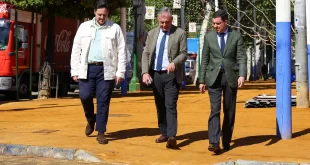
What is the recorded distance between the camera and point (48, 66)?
88.6 feet

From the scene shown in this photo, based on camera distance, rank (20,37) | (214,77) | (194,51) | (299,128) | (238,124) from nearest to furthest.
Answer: (214,77) < (299,128) < (238,124) < (20,37) < (194,51)

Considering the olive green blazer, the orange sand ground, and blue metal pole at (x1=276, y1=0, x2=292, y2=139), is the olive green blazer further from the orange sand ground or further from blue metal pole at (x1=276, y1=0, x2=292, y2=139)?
blue metal pole at (x1=276, y1=0, x2=292, y2=139)

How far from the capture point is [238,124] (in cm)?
1443

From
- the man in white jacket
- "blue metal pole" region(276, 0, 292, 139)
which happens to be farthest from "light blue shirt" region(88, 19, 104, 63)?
"blue metal pole" region(276, 0, 292, 139)

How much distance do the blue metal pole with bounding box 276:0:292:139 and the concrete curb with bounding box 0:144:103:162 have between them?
303 cm

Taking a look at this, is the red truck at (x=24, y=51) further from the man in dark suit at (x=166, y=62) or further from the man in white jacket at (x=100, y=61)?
the man in dark suit at (x=166, y=62)

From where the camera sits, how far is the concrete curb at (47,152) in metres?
10.2

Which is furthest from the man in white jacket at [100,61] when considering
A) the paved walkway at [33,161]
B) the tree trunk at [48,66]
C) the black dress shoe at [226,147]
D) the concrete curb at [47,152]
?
the tree trunk at [48,66]

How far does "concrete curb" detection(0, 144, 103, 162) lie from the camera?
400 inches

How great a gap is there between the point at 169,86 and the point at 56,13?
16.3 metres

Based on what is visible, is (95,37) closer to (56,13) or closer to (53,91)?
(56,13)

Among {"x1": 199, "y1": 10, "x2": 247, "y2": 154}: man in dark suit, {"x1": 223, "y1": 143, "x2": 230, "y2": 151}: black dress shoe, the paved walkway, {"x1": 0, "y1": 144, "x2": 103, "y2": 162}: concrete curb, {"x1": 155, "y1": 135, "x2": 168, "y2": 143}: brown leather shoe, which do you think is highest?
{"x1": 199, "y1": 10, "x2": 247, "y2": 154}: man in dark suit

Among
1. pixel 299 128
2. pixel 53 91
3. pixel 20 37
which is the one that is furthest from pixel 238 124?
pixel 53 91

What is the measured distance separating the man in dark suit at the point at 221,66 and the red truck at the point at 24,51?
1531 centimetres
